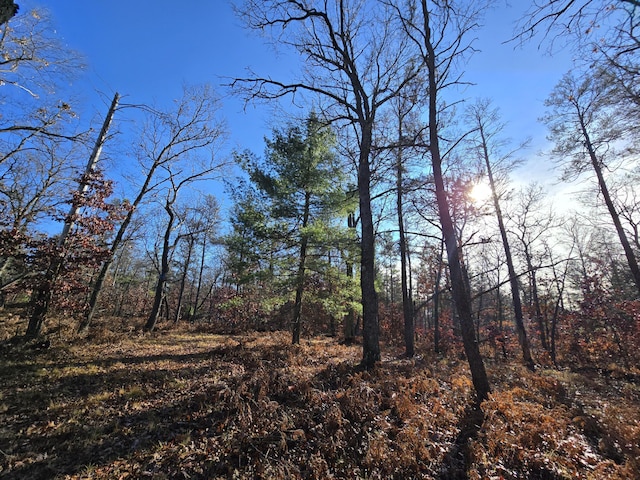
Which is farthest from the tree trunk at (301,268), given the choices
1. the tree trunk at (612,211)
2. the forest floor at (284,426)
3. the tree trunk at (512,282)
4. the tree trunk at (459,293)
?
the tree trunk at (612,211)

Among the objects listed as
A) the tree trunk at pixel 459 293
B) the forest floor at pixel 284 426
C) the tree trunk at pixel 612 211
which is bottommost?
the forest floor at pixel 284 426

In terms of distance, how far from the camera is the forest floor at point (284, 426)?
3504 millimetres

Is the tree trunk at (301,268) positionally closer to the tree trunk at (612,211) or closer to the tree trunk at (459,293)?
the tree trunk at (459,293)

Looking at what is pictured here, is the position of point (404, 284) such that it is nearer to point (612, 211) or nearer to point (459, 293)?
point (459, 293)

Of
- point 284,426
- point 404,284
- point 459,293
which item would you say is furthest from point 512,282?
point 284,426

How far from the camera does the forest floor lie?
3504mm

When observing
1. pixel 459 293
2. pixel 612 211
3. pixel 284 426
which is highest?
pixel 612 211

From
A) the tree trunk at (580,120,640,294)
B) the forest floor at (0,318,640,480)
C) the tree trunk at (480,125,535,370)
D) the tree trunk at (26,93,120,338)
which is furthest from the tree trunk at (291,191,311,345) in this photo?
the tree trunk at (580,120,640,294)

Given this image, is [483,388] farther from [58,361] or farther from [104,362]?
[58,361]

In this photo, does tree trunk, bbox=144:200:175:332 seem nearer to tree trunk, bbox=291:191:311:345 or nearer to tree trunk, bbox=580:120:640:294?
tree trunk, bbox=291:191:311:345

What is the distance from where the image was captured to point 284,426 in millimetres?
4207

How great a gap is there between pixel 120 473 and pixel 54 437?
1.58 metres

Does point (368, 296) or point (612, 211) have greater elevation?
point (612, 211)

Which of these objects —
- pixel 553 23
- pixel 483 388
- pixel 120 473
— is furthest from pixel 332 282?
pixel 553 23
